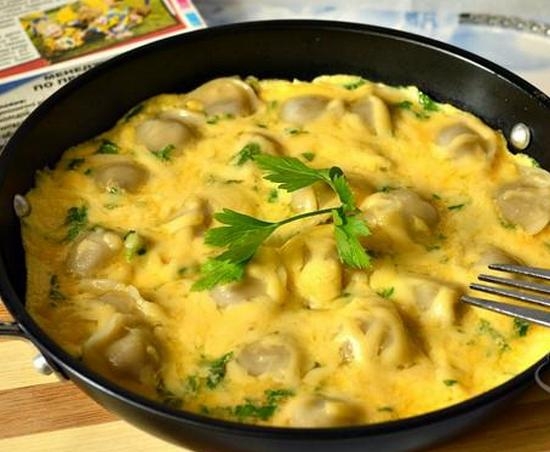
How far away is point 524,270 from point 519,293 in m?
0.04

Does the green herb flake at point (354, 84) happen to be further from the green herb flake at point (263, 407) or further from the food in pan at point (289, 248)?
the green herb flake at point (263, 407)

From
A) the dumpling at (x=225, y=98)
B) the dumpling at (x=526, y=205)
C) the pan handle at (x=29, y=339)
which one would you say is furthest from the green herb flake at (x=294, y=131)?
the pan handle at (x=29, y=339)

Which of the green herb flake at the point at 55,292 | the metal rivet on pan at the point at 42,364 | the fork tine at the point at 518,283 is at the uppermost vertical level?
the green herb flake at the point at 55,292

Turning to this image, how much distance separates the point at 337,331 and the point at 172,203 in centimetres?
48

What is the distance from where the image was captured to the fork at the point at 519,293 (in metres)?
1.57

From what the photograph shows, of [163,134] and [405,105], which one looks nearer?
[163,134]

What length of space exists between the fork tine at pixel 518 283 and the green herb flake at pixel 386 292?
0.16 metres

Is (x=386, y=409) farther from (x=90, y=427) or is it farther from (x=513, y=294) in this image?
(x=90, y=427)

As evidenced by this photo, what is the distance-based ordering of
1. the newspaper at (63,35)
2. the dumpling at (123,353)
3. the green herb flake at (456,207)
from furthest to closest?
the newspaper at (63,35) → the green herb flake at (456,207) → the dumpling at (123,353)

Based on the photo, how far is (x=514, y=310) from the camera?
1585 millimetres

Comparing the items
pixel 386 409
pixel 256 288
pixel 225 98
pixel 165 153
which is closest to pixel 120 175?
pixel 165 153

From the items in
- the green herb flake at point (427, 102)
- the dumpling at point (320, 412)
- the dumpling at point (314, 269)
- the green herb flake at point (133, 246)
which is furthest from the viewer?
the green herb flake at point (427, 102)

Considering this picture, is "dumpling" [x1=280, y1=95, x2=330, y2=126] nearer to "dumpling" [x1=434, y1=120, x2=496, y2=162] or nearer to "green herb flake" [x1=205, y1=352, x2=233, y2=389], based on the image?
"dumpling" [x1=434, y1=120, x2=496, y2=162]

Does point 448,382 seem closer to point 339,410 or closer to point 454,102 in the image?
point 339,410
